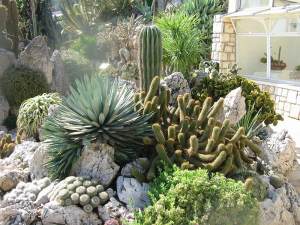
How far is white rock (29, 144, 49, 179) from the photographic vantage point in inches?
229

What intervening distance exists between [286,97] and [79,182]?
8.29 m

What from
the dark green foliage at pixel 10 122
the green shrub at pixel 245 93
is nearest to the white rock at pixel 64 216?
the green shrub at pixel 245 93

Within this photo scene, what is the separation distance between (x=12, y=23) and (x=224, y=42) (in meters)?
6.95

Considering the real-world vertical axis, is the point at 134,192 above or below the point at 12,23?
below

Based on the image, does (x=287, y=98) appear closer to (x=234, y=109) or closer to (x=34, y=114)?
(x=234, y=109)

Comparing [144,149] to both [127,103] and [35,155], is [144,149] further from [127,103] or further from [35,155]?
[35,155]

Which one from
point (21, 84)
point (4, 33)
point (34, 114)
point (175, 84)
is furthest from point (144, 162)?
point (4, 33)

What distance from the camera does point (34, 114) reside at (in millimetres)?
7402

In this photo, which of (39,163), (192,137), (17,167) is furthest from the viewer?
(17,167)

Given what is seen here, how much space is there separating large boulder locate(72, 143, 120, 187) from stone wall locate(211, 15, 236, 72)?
9716 millimetres

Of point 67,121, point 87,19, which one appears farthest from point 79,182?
point 87,19

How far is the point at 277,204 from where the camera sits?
517cm

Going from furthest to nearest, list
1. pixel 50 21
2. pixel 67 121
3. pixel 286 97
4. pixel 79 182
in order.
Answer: pixel 50 21, pixel 286 97, pixel 67 121, pixel 79 182

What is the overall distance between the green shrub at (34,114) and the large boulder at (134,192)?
2639mm
